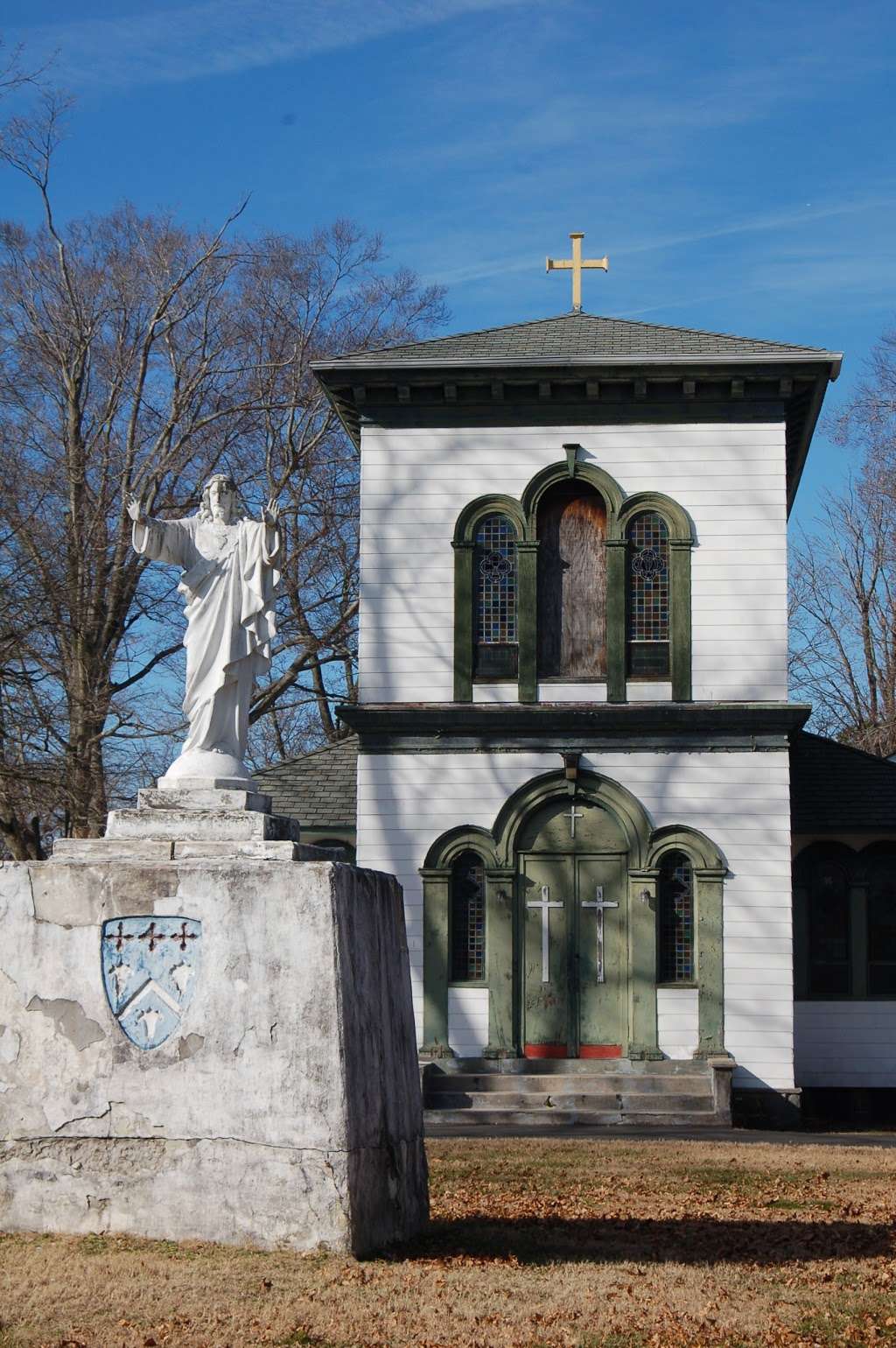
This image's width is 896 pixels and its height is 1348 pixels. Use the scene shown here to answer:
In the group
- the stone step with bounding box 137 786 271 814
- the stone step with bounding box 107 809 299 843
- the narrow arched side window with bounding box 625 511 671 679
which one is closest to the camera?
the stone step with bounding box 107 809 299 843

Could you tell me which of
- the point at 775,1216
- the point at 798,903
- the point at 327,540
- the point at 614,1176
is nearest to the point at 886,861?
the point at 798,903

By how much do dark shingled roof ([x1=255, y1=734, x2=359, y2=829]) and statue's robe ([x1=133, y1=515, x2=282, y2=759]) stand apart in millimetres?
12668

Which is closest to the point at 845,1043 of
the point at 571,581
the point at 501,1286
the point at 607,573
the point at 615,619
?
the point at 615,619

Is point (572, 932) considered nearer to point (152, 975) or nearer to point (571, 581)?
point (571, 581)

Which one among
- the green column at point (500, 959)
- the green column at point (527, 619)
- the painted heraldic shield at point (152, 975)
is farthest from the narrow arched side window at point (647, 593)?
the painted heraldic shield at point (152, 975)

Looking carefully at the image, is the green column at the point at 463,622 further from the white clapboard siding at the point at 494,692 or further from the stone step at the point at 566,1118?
the stone step at the point at 566,1118

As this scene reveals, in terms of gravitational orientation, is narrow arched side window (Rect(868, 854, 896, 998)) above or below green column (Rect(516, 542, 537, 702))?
below

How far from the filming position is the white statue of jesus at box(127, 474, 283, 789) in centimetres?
1061

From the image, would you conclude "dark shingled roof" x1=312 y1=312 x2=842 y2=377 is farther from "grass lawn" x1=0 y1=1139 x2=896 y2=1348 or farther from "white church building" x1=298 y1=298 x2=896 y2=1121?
"grass lawn" x1=0 y1=1139 x2=896 y2=1348

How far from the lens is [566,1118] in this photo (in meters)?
20.3

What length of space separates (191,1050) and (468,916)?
12235mm

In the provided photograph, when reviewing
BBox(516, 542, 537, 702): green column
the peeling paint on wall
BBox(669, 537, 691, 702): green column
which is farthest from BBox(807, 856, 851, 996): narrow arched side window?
the peeling paint on wall

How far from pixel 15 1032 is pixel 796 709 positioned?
12.9 meters

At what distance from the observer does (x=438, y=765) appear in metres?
21.6
